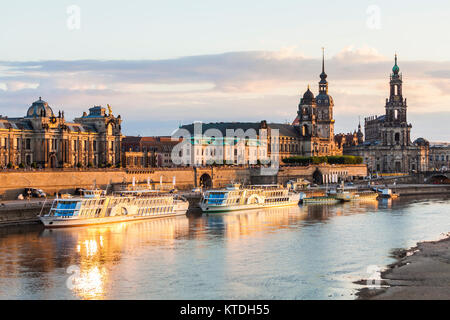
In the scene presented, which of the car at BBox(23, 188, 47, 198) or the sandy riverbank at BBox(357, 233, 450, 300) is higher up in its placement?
the car at BBox(23, 188, 47, 198)

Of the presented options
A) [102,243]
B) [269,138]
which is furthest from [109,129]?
[102,243]

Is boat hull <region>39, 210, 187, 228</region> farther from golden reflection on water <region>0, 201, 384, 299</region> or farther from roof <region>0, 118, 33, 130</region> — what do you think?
roof <region>0, 118, 33, 130</region>

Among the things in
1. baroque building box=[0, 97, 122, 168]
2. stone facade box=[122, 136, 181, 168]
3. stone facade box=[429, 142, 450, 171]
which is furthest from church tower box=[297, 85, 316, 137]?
baroque building box=[0, 97, 122, 168]

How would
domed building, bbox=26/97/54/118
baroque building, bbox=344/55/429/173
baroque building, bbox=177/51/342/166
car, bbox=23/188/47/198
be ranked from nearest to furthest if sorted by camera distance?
car, bbox=23/188/47/198
domed building, bbox=26/97/54/118
baroque building, bbox=177/51/342/166
baroque building, bbox=344/55/429/173

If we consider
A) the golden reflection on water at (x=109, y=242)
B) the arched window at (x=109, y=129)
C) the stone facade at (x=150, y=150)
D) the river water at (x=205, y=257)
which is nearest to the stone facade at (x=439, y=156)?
the stone facade at (x=150, y=150)

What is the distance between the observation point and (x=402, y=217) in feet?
227

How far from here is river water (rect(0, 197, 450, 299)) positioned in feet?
111

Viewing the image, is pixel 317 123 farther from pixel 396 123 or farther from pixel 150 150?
pixel 150 150

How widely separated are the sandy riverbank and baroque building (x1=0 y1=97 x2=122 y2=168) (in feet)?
175

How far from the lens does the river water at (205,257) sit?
3378 cm

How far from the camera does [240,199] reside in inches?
3022

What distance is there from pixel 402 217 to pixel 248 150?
69.3 meters

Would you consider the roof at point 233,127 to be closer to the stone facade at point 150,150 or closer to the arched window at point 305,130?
the arched window at point 305,130
